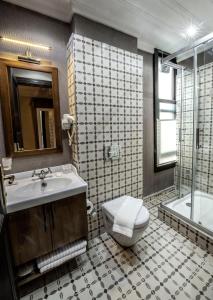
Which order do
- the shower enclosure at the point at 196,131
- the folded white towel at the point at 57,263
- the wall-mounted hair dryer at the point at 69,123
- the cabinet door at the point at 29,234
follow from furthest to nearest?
the shower enclosure at the point at 196,131 < the wall-mounted hair dryer at the point at 69,123 < the folded white towel at the point at 57,263 < the cabinet door at the point at 29,234

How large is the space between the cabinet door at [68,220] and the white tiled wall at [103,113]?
1.25 ft

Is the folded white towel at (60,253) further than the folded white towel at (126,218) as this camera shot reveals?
No

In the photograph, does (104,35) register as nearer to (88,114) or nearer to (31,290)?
(88,114)

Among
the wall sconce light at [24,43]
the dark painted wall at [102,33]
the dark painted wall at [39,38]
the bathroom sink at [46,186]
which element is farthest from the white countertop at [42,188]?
the dark painted wall at [102,33]

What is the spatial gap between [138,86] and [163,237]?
1897 mm

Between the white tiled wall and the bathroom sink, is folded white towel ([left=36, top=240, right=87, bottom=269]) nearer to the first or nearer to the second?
the white tiled wall

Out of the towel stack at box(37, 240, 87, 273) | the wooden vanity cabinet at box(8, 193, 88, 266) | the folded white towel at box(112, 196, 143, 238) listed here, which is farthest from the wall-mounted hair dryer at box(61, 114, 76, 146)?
the towel stack at box(37, 240, 87, 273)

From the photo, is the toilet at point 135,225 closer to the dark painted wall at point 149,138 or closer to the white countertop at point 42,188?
the white countertop at point 42,188

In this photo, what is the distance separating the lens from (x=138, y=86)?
198 centimetres

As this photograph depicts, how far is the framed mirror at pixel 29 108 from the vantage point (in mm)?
Answer: 1442

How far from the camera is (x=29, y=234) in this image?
1158 mm

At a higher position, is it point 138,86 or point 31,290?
point 138,86

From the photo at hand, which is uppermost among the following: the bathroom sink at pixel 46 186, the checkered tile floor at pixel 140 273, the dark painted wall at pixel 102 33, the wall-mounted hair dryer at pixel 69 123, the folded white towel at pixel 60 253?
the dark painted wall at pixel 102 33

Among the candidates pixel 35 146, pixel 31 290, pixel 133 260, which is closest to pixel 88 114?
pixel 35 146
